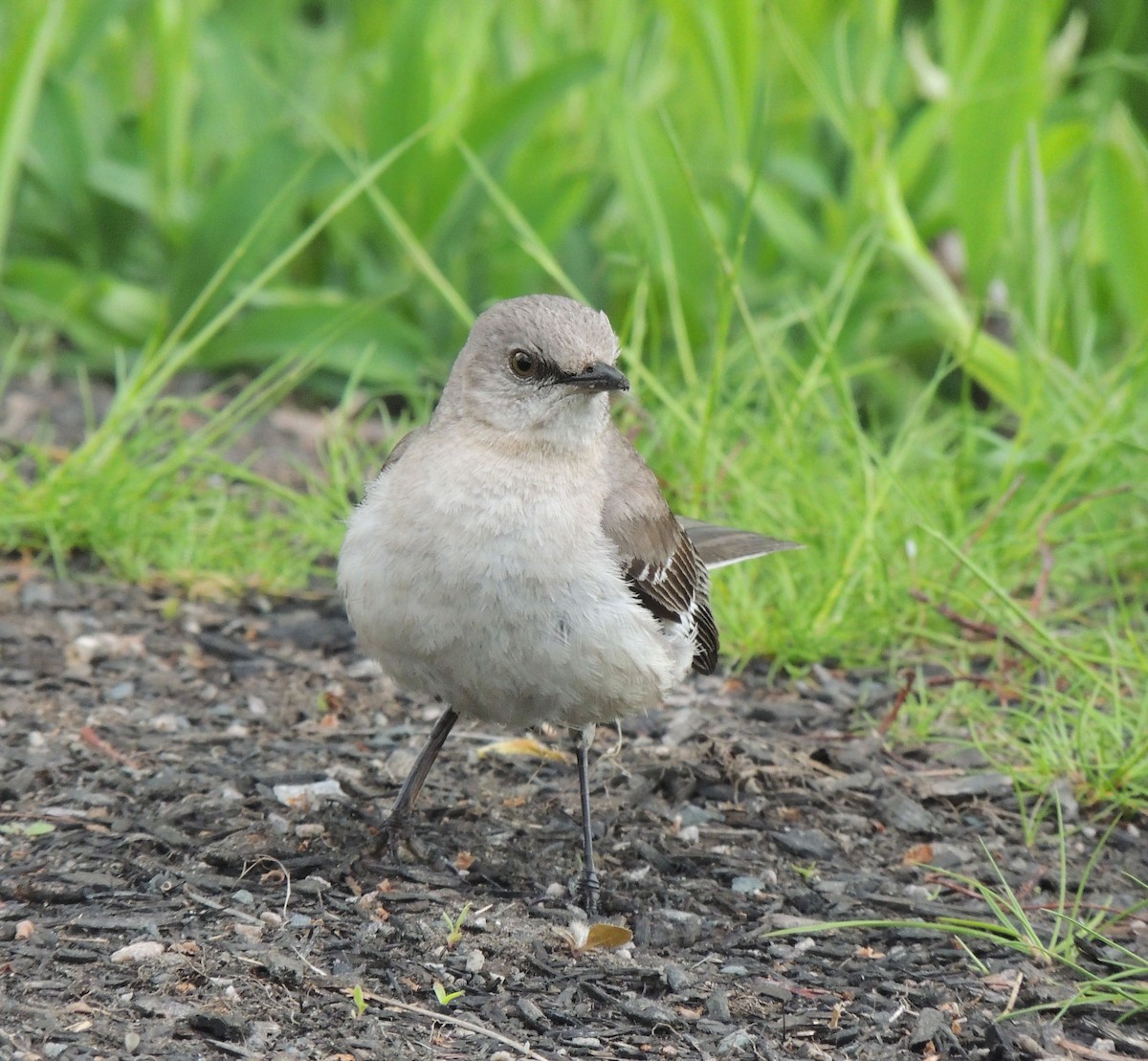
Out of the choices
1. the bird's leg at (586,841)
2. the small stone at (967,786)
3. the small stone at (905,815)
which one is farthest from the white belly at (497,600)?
the small stone at (967,786)

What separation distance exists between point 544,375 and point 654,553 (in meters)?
0.63

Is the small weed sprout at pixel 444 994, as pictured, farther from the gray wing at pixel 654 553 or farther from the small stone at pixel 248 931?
the gray wing at pixel 654 553

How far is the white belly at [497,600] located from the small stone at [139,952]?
0.94 metres

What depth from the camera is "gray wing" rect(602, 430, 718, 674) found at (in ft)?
14.8

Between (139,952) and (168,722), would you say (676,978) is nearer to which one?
(139,952)

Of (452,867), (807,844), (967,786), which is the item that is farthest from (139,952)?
(967,786)

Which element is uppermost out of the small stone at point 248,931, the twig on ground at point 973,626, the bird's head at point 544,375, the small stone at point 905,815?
the bird's head at point 544,375

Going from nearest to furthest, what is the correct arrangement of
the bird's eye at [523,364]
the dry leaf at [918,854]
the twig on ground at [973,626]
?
1. the bird's eye at [523,364]
2. the dry leaf at [918,854]
3. the twig on ground at [973,626]

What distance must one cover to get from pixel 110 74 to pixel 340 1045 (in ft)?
22.7

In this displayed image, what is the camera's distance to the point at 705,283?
300 inches

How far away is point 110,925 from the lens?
3736 millimetres

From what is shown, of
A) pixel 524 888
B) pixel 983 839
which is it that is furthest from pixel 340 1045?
pixel 983 839

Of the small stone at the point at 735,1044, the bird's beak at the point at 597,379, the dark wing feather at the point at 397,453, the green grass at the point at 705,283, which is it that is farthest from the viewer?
the green grass at the point at 705,283

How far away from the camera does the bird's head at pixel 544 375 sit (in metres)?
4.37
